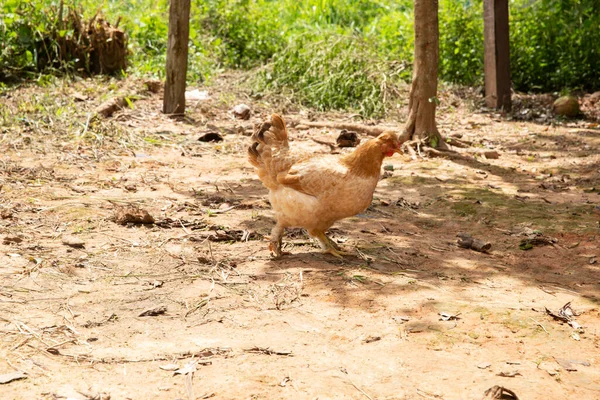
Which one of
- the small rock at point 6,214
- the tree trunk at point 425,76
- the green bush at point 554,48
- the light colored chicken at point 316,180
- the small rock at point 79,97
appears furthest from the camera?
the green bush at point 554,48

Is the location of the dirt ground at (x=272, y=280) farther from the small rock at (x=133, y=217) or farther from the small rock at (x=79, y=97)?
the small rock at (x=79, y=97)

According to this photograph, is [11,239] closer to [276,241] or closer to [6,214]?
[6,214]

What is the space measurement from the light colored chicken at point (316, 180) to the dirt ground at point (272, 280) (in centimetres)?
29

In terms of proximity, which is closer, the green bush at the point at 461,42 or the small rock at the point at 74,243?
the small rock at the point at 74,243

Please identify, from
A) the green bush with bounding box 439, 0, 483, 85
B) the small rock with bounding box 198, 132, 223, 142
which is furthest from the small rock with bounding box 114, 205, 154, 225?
the green bush with bounding box 439, 0, 483, 85

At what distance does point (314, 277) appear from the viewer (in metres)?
4.36

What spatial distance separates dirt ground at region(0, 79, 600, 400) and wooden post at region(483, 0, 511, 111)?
202cm

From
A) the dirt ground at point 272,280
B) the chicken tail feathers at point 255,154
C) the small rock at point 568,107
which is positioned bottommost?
the dirt ground at point 272,280

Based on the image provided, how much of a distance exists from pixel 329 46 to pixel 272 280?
6653 millimetres

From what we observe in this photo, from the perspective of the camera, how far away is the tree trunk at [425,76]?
7488 millimetres

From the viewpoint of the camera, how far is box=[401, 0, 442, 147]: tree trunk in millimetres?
7488

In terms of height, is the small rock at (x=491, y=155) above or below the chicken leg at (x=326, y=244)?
above

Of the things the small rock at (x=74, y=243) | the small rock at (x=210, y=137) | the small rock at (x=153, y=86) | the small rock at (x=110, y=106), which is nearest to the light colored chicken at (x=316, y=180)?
the small rock at (x=74, y=243)

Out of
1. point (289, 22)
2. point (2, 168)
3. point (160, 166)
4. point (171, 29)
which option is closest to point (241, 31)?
point (289, 22)
